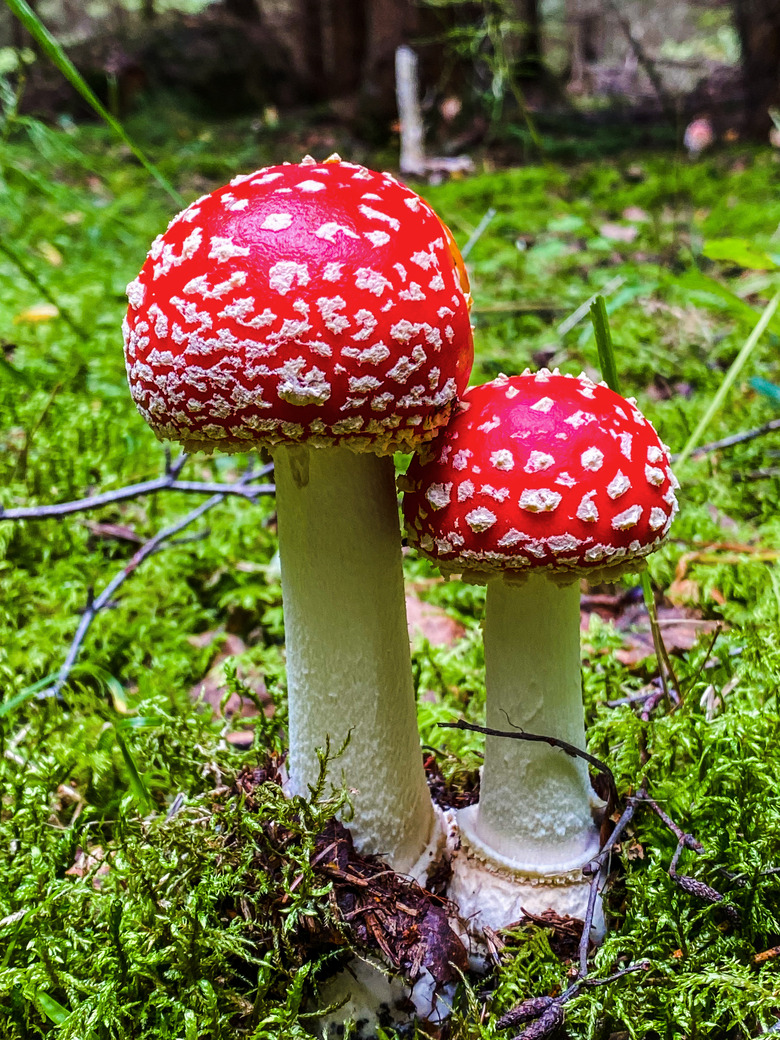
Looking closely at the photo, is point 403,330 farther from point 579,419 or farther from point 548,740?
point 548,740

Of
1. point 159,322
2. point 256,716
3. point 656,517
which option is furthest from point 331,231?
point 256,716

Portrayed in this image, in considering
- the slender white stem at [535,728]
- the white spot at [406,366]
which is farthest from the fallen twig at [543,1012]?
the white spot at [406,366]

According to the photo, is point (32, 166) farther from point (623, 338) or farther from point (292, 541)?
point (292, 541)

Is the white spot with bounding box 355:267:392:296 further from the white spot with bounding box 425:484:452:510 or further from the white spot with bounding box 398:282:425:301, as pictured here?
the white spot with bounding box 425:484:452:510

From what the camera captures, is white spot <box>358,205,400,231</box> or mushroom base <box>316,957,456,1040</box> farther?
mushroom base <box>316,957,456,1040</box>

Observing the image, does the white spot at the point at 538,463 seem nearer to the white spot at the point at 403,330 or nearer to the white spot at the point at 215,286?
the white spot at the point at 403,330

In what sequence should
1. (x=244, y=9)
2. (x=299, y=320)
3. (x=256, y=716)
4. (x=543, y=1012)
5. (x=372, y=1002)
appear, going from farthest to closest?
1. (x=244, y=9)
2. (x=256, y=716)
3. (x=372, y=1002)
4. (x=543, y=1012)
5. (x=299, y=320)

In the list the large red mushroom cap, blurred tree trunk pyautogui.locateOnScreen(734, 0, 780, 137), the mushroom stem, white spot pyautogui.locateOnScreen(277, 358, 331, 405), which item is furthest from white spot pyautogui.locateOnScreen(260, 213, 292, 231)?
blurred tree trunk pyautogui.locateOnScreen(734, 0, 780, 137)
